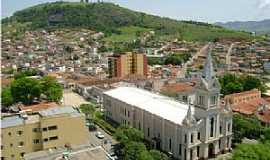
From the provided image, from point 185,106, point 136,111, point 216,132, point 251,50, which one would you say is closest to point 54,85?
point 136,111

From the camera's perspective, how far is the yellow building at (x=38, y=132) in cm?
3117

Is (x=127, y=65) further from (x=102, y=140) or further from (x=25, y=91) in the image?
(x=102, y=140)

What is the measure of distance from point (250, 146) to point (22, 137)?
19.7 metres

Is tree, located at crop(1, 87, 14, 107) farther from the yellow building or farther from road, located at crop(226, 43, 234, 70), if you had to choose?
road, located at crop(226, 43, 234, 70)

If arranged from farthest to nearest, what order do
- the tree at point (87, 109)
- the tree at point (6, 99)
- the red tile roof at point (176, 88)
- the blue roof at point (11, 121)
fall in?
the red tile roof at point (176, 88) < the tree at point (6, 99) < the tree at point (87, 109) < the blue roof at point (11, 121)

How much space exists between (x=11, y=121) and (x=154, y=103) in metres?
16.3

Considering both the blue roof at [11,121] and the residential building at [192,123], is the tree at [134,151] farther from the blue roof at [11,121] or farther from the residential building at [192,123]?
the blue roof at [11,121]

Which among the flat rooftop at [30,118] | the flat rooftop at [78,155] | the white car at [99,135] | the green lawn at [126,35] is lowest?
the white car at [99,135]

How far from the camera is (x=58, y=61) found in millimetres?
108500

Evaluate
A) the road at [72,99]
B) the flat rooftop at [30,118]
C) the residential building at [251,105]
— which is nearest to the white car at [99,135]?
the flat rooftop at [30,118]

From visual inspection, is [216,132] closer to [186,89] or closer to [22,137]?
[22,137]

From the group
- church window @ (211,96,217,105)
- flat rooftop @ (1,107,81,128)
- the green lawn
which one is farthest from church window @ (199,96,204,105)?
the green lawn

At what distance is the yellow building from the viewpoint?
3117 cm

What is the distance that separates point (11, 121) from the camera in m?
32.5
